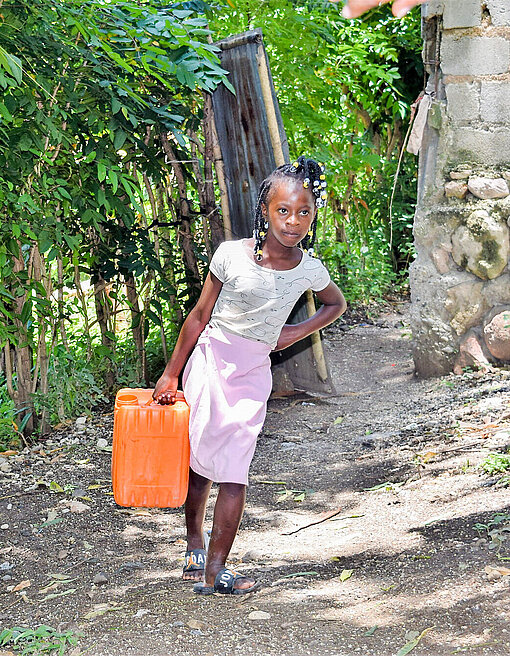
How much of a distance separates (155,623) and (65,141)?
2.51m

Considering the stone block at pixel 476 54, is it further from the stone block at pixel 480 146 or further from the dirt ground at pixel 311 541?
the dirt ground at pixel 311 541

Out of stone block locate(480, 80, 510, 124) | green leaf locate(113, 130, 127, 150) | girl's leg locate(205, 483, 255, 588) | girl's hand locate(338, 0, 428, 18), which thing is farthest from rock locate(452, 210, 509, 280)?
girl's hand locate(338, 0, 428, 18)

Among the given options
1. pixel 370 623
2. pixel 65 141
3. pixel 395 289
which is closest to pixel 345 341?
pixel 395 289

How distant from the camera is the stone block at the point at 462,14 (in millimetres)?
5074

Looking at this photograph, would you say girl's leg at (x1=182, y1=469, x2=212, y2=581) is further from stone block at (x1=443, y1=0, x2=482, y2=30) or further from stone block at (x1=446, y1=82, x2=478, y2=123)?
stone block at (x1=443, y1=0, x2=482, y2=30)

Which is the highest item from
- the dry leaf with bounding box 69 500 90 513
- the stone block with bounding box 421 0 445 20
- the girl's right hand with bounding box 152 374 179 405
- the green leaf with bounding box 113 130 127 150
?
the stone block with bounding box 421 0 445 20

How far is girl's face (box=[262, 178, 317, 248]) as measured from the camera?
2.73 metres

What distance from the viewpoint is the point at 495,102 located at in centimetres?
513

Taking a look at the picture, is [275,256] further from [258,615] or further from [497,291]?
[497,291]

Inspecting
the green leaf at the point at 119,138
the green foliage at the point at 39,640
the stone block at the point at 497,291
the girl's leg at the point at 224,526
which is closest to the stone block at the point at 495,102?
the stone block at the point at 497,291

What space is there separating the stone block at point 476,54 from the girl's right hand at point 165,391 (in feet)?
10.8

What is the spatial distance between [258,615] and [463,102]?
3.72 metres

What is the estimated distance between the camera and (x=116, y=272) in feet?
15.6

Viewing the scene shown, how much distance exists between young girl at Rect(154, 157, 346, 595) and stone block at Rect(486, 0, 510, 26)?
292 centimetres
